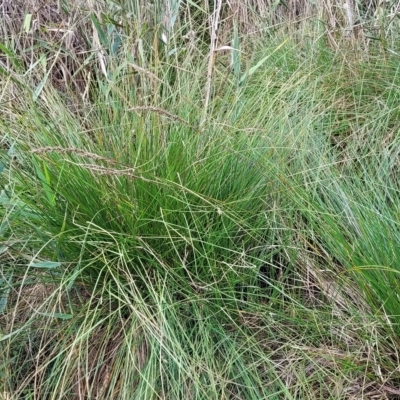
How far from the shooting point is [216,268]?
1.51 m

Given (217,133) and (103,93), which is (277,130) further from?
(103,93)

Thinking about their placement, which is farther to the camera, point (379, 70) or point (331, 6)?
point (331, 6)

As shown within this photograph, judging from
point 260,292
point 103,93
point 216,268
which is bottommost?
point 260,292

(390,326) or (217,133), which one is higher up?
(217,133)

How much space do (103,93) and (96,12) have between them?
1.59ft

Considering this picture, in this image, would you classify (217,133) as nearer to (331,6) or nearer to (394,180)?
(394,180)

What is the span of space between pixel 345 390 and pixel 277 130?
32.4 inches

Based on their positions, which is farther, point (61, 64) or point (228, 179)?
point (61, 64)

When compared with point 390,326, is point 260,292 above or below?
below

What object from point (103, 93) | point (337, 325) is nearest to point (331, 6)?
point (103, 93)

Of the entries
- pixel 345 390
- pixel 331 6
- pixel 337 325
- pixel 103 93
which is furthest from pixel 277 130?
pixel 331 6

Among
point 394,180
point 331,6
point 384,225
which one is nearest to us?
point 384,225

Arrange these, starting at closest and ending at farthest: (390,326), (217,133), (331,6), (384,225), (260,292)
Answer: (390,326)
(384,225)
(260,292)
(217,133)
(331,6)

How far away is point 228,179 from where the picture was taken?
1672 millimetres
